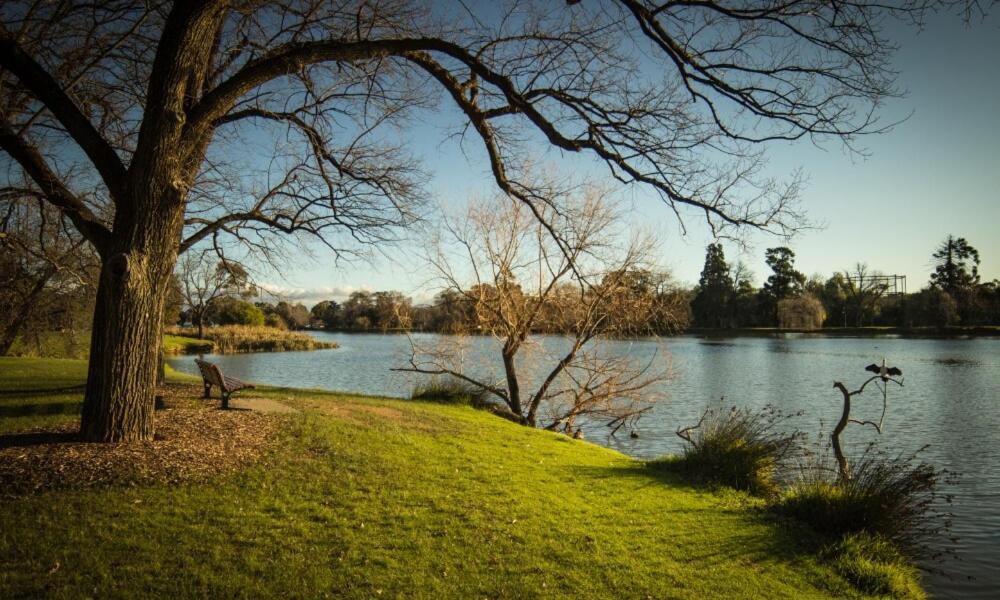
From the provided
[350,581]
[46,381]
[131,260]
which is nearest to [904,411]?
[350,581]

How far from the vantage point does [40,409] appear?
9109 millimetres

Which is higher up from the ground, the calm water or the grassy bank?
the grassy bank

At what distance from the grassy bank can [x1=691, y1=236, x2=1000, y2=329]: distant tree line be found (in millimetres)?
47502

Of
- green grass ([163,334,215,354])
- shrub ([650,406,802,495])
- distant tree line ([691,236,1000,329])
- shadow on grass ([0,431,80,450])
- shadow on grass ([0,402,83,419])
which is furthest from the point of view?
distant tree line ([691,236,1000,329])

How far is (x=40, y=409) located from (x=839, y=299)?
8725 centimetres

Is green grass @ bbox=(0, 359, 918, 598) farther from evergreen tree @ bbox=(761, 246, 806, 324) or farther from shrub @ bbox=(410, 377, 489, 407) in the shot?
evergreen tree @ bbox=(761, 246, 806, 324)

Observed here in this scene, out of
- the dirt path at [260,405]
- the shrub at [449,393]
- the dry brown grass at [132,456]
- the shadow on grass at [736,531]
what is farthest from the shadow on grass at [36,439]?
the shrub at [449,393]

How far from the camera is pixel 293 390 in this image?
46.9 feet

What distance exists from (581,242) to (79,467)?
1053 centimetres

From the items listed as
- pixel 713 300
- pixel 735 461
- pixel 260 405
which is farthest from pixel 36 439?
pixel 713 300

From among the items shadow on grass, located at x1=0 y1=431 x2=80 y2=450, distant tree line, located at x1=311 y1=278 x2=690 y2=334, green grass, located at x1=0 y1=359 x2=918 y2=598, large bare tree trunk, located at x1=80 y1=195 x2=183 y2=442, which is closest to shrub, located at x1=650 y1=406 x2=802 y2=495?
green grass, located at x1=0 y1=359 x2=918 y2=598

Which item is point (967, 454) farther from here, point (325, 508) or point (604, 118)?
point (325, 508)

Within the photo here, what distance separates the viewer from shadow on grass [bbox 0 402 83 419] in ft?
28.9

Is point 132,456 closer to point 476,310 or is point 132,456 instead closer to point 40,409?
point 40,409
